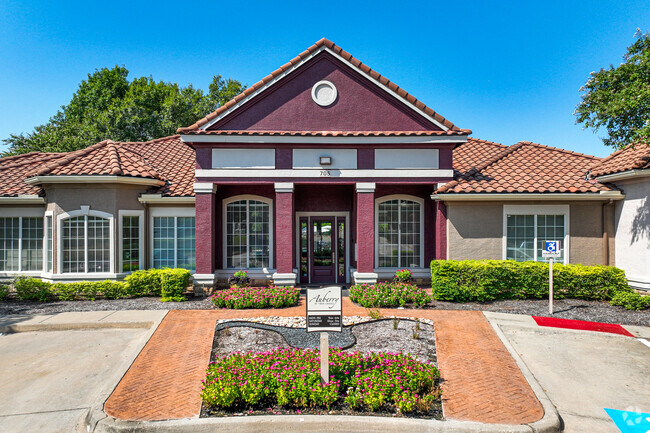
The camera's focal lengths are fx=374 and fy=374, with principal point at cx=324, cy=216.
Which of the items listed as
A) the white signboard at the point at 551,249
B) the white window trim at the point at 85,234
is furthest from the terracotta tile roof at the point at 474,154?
the white window trim at the point at 85,234

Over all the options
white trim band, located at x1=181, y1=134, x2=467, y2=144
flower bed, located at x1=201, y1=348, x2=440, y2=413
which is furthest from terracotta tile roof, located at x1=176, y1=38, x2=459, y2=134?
flower bed, located at x1=201, y1=348, x2=440, y2=413

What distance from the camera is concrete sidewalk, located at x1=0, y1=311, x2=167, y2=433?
18.4ft

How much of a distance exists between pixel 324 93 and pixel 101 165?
786cm

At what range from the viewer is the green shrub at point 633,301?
10.2 metres

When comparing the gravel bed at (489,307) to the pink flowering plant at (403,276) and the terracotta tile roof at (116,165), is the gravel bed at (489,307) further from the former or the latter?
the terracotta tile roof at (116,165)

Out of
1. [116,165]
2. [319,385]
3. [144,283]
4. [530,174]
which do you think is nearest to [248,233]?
[144,283]

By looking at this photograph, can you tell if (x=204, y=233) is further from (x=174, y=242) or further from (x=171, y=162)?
(x=171, y=162)

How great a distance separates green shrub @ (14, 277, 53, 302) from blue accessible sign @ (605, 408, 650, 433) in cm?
1448

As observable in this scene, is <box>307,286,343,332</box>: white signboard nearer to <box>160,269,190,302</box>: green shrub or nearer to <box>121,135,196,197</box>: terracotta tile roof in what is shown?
<box>160,269,190,302</box>: green shrub

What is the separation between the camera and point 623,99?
9.93m

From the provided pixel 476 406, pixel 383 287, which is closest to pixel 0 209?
pixel 383 287

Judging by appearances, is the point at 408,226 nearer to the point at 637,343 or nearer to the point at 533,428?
the point at 637,343

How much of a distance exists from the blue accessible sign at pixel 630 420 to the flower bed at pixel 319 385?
8.02ft

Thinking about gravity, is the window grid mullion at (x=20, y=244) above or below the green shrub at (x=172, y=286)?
above
